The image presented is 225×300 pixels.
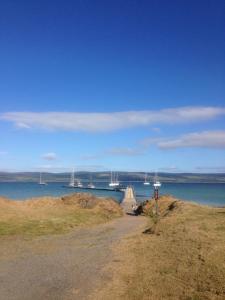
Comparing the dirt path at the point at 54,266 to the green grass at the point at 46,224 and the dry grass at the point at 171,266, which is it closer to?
the dry grass at the point at 171,266

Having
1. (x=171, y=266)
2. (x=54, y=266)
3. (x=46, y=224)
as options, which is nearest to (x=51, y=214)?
(x=46, y=224)

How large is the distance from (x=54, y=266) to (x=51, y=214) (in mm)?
21880

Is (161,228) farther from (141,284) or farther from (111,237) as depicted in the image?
(141,284)

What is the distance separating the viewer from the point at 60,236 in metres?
30.2

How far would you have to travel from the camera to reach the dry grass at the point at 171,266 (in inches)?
568

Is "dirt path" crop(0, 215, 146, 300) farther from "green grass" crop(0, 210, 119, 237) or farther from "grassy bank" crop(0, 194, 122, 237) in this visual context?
"grassy bank" crop(0, 194, 122, 237)

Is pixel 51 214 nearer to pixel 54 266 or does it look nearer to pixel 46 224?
pixel 46 224

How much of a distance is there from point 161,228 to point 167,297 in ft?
53.1

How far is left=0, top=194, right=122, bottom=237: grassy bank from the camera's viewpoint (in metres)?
32.3

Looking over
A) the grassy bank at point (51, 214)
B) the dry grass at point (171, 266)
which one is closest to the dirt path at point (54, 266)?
the dry grass at point (171, 266)

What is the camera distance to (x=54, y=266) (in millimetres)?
19391

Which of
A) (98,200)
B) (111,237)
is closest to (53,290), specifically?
(111,237)

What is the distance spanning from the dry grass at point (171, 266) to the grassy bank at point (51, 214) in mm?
8488

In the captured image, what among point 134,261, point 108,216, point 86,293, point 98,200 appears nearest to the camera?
point 86,293
